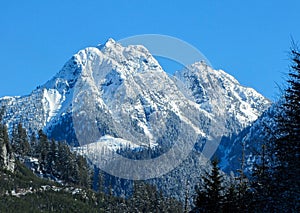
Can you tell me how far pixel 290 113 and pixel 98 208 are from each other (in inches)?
5263

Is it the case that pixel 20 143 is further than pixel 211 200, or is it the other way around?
pixel 20 143

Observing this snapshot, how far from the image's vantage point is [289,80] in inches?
956

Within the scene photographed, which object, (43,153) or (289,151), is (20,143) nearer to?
(43,153)

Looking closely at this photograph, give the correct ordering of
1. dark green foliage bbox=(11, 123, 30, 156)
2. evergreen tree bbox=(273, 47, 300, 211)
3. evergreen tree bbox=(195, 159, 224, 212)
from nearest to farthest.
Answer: evergreen tree bbox=(273, 47, 300, 211) → evergreen tree bbox=(195, 159, 224, 212) → dark green foliage bbox=(11, 123, 30, 156)

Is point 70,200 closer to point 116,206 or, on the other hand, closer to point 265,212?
point 116,206

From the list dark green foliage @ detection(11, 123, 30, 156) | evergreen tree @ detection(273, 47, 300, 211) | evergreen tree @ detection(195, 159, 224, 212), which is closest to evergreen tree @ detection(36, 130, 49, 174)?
dark green foliage @ detection(11, 123, 30, 156)

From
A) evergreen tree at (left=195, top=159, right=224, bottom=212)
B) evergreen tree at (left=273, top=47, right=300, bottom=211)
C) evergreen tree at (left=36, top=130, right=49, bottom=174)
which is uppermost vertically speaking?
evergreen tree at (left=36, top=130, right=49, bottom=174)

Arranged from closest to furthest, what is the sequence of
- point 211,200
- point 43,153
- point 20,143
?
point 211,200
point 20,143
point 43,153

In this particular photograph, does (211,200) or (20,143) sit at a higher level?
(20,143)

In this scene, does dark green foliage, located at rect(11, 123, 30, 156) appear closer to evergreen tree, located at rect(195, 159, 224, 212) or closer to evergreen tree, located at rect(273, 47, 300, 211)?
evergreen tree, located at rect(195, 159, 224, 212)

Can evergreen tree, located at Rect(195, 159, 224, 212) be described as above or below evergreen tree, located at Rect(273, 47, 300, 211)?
above

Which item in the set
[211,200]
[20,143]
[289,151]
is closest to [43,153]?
[20,143]

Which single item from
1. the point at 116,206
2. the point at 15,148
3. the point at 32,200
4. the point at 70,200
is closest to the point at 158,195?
the point at 116,206

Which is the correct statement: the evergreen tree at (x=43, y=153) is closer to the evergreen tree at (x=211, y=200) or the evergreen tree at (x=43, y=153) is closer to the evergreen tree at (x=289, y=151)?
the evergreen tree at (x=211, y=200)
